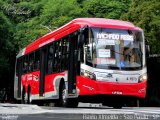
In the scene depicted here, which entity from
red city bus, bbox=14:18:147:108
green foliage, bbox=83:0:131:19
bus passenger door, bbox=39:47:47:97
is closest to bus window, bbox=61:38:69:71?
red city bus, bbox=14:18:147:108

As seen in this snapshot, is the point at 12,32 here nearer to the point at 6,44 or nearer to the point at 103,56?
the point at 6,44

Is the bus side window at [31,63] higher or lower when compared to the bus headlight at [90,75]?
higher

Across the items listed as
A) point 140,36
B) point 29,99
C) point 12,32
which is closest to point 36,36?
point 12,32

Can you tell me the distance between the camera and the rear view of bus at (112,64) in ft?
55.3

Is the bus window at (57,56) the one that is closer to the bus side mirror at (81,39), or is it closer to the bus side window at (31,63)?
the bus side mirror at (81,39)

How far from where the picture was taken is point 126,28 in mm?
17703

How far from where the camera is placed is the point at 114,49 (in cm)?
1698

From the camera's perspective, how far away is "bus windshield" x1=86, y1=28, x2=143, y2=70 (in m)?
16.8

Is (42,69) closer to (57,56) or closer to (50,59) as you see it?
(50,59)

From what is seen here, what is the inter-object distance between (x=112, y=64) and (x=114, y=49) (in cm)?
52

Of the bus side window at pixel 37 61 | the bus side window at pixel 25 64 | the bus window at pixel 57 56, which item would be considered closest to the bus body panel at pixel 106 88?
the bus window at pixel 57 56

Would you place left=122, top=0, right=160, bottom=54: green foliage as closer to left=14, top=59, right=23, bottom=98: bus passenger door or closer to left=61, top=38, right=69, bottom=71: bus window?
left=14, top=59, right=23, bottom=98: bus passenger door

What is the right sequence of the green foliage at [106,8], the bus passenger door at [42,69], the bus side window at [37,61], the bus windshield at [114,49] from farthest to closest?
the green foliage at [106,8]
the bus side window at [37,61]
the bus passenger door at [42,69]
the bus windshield at [114,49]

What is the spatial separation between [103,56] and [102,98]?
160 centimetres
